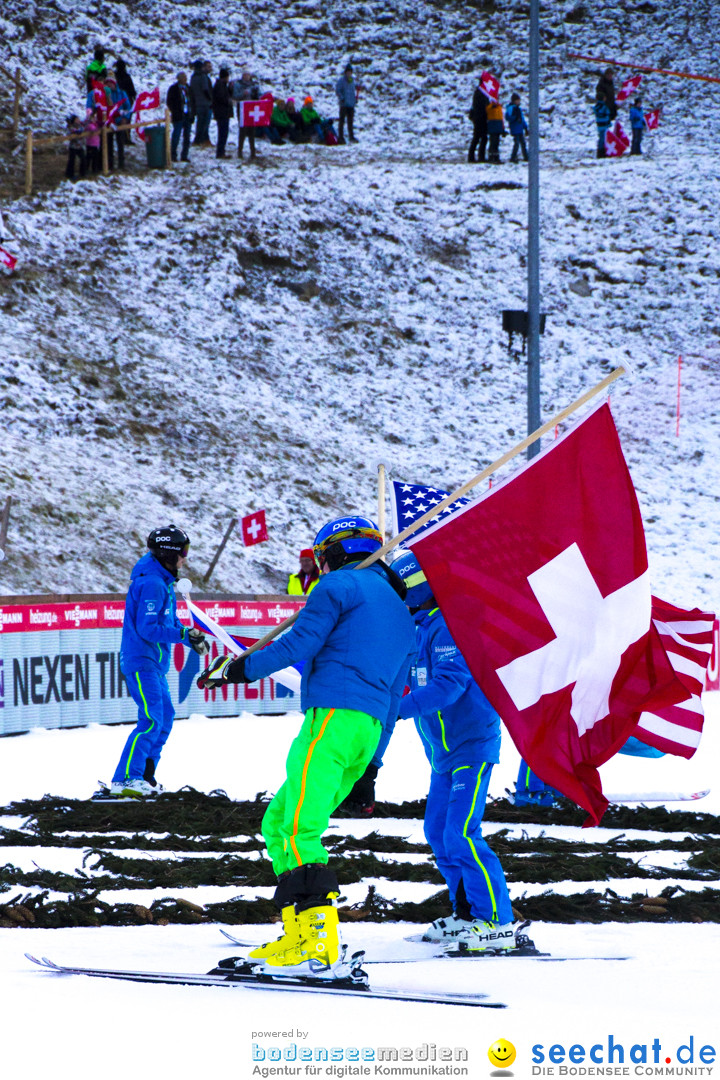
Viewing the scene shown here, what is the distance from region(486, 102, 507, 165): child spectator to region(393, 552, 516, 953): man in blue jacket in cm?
3483

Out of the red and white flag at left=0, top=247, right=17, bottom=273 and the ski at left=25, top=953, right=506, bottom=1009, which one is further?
the red and white flag at left=0, top=247, right=17, bottom=273

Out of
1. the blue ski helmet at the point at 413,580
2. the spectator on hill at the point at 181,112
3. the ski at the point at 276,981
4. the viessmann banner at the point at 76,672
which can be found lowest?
the viessmann banner at the point at 76,672

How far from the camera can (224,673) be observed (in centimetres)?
610

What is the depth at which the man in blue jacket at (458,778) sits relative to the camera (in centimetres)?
675

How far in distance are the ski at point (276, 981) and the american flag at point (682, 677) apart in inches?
78.2

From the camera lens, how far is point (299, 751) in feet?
19.5

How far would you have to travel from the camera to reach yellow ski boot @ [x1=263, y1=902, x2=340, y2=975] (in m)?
5.72

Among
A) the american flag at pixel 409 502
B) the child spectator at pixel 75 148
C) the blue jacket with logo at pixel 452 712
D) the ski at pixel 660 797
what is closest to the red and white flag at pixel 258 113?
the child spectator at pixel 75 148

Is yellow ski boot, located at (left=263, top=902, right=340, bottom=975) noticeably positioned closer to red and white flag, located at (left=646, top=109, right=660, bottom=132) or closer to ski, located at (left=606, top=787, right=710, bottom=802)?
ski, located at (left=606, top=787, right=710, bottom=802)

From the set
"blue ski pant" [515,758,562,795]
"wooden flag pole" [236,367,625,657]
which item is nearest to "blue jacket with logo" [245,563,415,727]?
"wooden flag pole" [236,367,625,657]

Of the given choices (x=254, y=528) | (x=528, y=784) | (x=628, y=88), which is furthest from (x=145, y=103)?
(x=528, y=784)

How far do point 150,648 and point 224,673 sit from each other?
580 cm

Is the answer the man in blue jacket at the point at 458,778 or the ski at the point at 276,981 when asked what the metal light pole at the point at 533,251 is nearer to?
the man in blue jacket at the point at 458,778

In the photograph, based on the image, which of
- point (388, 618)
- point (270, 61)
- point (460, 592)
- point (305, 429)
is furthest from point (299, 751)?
point (270, 61)
